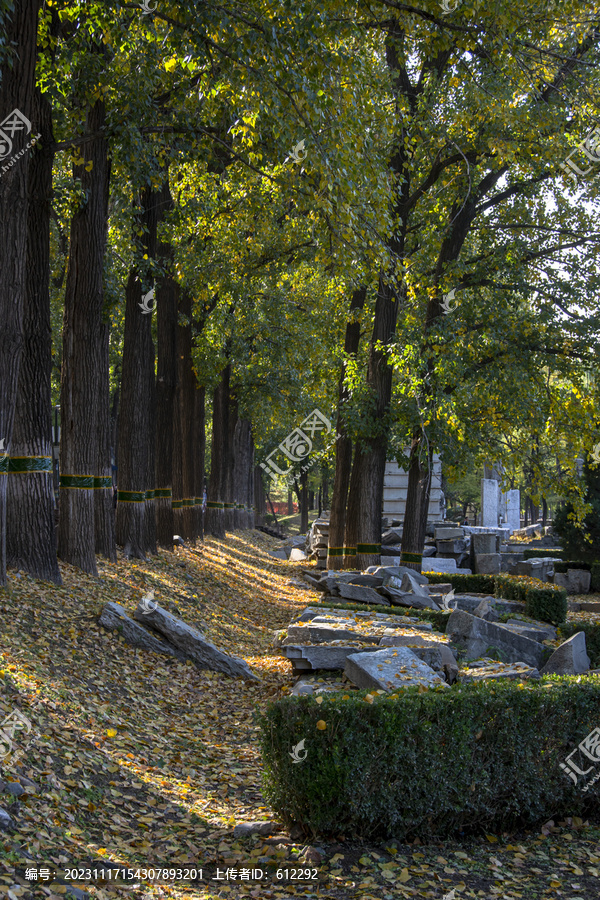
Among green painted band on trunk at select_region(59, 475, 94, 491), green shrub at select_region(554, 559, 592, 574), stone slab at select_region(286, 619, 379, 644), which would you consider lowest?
green shrub at select_region(554, 559, 592, 574)

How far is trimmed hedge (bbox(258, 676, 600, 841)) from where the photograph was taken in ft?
15.5

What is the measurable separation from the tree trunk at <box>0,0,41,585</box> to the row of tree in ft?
0.09

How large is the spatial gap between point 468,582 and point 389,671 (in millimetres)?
9695

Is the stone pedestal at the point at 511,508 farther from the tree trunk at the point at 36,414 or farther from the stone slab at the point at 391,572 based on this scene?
the tree trunk at the point at 36,414

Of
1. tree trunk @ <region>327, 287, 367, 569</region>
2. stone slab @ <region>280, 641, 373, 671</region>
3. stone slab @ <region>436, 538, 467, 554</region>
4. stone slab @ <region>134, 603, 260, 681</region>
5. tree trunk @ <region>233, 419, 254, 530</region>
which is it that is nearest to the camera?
stone slab @ <region>280, 641, 373, 671</region>

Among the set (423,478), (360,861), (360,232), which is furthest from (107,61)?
(360,861)

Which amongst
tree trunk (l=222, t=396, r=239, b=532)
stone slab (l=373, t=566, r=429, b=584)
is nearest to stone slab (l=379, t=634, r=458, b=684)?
stone slab (l=373, t=566, r=429, b=584)

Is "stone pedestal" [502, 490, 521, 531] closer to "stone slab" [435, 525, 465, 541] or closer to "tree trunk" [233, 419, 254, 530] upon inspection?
"stone slab" [435, 525, 465, 541]

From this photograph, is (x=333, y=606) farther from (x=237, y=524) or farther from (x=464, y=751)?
(x=237, y=524)

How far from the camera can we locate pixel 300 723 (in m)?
4.80

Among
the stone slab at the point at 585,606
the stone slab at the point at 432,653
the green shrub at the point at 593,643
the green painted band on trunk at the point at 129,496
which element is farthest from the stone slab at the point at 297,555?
the stone slab at the point at 432,653

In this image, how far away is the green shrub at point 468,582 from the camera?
50.0 ft

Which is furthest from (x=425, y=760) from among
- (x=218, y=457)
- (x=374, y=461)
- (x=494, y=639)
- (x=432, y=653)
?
(x=218, y=457)

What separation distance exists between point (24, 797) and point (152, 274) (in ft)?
31.9
